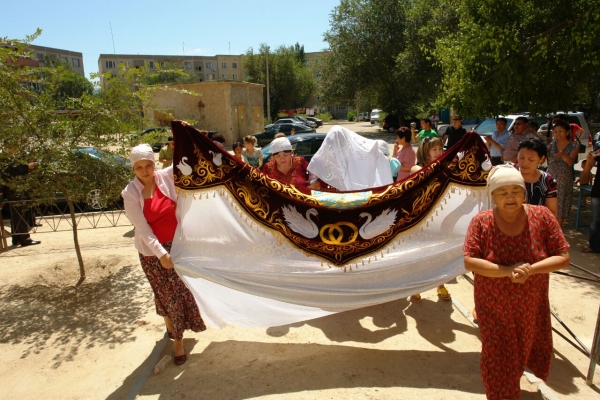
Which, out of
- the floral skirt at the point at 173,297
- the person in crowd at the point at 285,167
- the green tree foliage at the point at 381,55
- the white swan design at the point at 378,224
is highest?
the green tree foliage at the point at 381,55

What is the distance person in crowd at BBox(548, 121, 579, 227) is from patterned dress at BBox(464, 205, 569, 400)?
4615mm

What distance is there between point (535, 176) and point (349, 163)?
2169mm

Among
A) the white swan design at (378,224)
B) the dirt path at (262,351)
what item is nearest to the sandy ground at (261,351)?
the dirt path at (262,351)

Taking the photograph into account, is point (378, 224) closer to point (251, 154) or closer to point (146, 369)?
point (146, 369)

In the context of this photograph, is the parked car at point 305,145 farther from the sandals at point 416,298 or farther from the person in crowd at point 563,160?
the sandals at point 416,298

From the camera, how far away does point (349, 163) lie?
5355 millimetres

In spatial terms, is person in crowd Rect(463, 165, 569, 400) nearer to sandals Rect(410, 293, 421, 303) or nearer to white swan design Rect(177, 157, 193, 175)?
sandals Rect(410, 293, 421, 303)

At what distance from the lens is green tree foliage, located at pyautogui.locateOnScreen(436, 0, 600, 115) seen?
708 cm

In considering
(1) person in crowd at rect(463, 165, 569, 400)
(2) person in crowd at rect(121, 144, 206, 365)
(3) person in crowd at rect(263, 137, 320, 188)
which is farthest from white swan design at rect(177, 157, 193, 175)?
(1) person in crowd at rect(463, 165, 569, 400)

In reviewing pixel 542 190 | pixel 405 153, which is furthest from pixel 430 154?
pixel 405 153

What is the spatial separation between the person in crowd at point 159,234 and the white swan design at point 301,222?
40.7 inches

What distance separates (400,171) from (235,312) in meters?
3.63

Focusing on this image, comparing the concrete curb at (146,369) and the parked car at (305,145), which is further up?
Answer: the parked car at (305,145)

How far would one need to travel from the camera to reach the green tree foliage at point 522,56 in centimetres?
708
